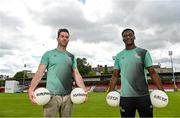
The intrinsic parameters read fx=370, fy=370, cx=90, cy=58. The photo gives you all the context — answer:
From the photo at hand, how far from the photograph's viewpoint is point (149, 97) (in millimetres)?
7742

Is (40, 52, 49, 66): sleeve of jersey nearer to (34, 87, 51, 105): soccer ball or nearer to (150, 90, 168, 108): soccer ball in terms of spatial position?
(34, 87, 51, 105): soccer ball

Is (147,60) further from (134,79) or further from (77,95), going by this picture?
(77,95)

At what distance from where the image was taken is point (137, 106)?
25.3ft

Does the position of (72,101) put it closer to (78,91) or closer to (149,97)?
(78,91)

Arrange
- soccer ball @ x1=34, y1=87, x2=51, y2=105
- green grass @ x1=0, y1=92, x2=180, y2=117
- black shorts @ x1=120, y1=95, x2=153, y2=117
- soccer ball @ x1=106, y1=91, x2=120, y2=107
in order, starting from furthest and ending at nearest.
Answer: green grass @ x1=0, y1=92, x2=180, y2=117, soccer ball @ x1=106, y1=91, x2=120, y2=107, black shorts @ x1=120, y1=95, x2=153, y2=117, soccer ball @ x1=34, y1=87, x2=51, y2=105

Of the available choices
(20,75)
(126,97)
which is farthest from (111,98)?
(20,75)

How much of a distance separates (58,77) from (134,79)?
162cm

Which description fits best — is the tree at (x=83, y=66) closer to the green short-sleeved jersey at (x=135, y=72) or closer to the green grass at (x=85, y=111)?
the green grass at (x=85, y=111)

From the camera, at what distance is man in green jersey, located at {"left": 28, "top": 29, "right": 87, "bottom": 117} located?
7320 mm

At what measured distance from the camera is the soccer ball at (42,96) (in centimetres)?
713

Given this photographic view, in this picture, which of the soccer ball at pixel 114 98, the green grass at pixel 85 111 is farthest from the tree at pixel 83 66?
the soccer ball at pixel 114 98

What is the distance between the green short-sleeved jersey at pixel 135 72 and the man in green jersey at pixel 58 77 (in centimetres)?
118

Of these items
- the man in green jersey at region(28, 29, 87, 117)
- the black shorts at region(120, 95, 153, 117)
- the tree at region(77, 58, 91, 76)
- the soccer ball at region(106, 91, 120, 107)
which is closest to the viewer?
the man in green jersey at region(28, 29, 87, 117)

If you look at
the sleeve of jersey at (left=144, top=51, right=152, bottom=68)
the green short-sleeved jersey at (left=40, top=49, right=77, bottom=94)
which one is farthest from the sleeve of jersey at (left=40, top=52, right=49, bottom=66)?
the sleeve of jersey at (left=144, top=51, right=152, bottom=68)
